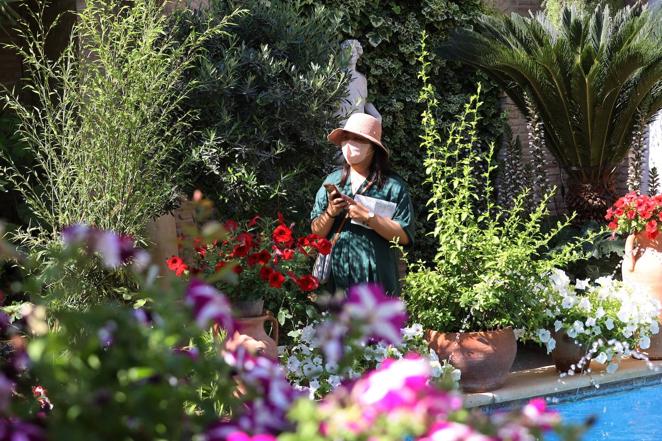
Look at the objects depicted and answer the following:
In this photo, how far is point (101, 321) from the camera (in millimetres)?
1262

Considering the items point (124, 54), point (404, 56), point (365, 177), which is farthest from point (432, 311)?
point (404, 56)

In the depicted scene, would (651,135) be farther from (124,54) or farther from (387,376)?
(387,376)

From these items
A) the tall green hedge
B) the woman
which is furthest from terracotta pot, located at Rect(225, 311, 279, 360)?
the tall green hedge

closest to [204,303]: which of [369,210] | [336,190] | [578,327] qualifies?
[336,190]

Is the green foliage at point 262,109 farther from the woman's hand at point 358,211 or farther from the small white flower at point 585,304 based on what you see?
the small white flower at point 585,304

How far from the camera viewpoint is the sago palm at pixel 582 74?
8.21 m

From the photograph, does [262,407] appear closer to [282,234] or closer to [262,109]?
[282,234]

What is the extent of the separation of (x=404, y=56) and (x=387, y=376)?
24.4ft

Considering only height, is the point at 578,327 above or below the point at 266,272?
below

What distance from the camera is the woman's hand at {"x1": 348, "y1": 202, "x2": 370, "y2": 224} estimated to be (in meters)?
4.48

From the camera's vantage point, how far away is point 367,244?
15.6 ft

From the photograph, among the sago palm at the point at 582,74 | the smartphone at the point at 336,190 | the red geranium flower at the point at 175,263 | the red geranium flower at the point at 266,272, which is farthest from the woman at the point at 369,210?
the sago palm at the point at 582,74

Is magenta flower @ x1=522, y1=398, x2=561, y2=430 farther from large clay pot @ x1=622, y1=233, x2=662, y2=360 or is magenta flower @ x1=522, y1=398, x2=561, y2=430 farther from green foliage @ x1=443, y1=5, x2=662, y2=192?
green foliage @ x1=443, y1=5, x2=662, y2=192

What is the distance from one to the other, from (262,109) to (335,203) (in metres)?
1.75
